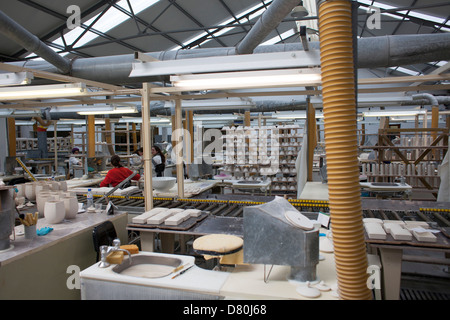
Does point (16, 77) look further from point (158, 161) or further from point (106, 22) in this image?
point (106, 22)

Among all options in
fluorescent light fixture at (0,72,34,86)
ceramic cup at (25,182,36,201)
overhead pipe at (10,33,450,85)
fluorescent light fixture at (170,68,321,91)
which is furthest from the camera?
overhead pipe at (10,33,450,85)

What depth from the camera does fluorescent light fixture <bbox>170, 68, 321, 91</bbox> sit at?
2922 millimetres

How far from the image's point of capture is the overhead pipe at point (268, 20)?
3625mm

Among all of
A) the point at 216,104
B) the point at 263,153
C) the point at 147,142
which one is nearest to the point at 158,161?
the point at 216,104

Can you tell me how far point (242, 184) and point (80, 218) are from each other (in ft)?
13.2

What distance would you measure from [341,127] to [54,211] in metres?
2.98

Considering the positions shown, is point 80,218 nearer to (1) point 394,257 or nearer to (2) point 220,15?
(1) point 394,257

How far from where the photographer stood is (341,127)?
1667 mm

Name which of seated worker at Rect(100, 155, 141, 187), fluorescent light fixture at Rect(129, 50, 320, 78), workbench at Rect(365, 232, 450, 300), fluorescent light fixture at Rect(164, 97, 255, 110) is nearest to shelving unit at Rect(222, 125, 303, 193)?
fluorescent light fixture at Rect(164, 97, 255, 110)

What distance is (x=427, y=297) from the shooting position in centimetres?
374

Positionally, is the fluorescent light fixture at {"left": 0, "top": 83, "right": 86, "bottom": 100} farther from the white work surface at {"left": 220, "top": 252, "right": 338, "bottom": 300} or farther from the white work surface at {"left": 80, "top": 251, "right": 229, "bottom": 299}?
the white work surface at {"left": 220, "top": 252, "right": 338, "bottom": 300}

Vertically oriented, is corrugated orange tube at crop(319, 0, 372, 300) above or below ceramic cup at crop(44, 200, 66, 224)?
above

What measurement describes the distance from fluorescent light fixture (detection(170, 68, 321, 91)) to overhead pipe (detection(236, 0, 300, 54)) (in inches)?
39.5
